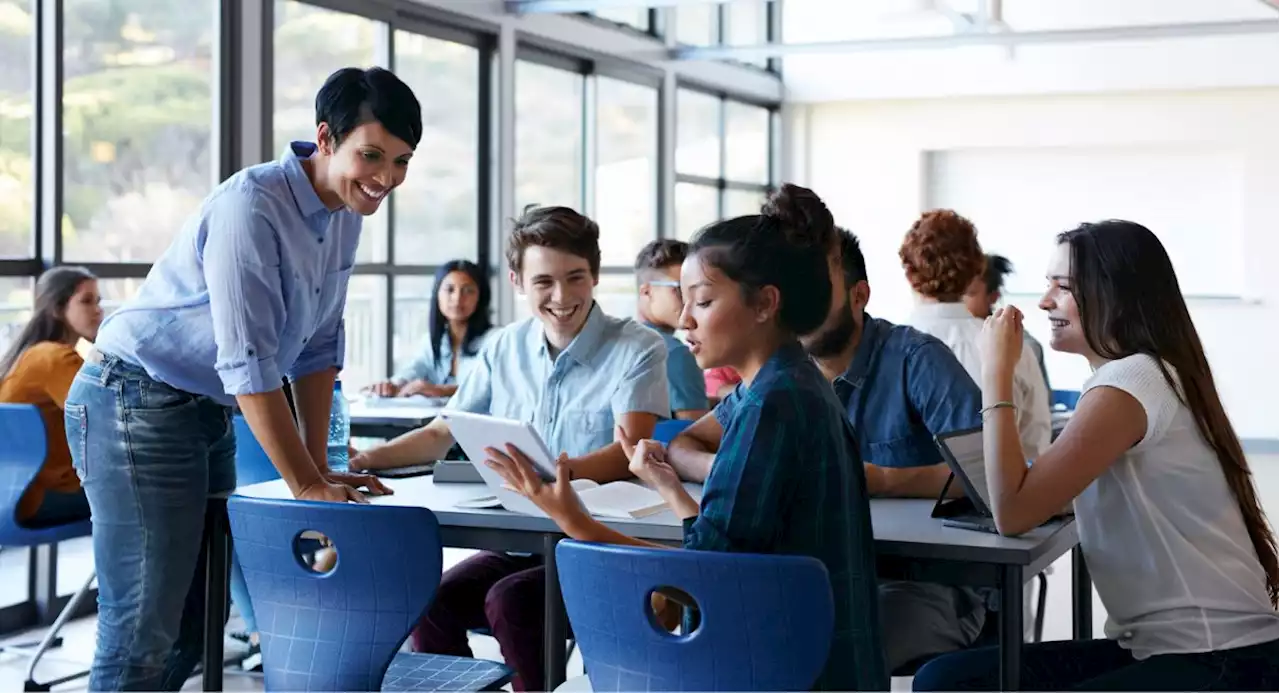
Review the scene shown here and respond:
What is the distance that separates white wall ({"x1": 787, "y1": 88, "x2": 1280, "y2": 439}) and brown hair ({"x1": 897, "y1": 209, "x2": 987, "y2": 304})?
649 centimetres

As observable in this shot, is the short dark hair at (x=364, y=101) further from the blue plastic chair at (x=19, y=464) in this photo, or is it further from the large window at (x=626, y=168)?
the large window at (x=626, y=168)

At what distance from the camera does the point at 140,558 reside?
2.39 metres

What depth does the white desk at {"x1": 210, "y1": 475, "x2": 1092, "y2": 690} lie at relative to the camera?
82.0 inches

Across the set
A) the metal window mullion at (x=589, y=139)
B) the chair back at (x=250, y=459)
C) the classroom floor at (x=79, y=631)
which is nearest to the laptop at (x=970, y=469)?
the classroom floor at (x=79, y=631)

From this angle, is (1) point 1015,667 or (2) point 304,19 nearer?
(1) point 1015,667

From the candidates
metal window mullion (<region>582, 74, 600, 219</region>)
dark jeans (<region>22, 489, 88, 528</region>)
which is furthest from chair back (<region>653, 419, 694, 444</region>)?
metal window mullion (<region>582, 74, 600, 219</region>)

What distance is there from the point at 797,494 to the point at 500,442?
50 centimetres

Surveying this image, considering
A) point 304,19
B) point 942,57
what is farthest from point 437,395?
point 942,57

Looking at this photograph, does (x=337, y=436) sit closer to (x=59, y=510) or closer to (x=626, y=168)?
(x=59, y=510)

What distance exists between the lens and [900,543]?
2119 millimetres

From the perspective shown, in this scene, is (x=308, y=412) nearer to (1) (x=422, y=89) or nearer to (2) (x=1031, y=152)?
(1) (x=422, y=89)

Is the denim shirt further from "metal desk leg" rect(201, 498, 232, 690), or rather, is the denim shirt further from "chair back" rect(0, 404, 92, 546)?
"chair back" rect(0, 404, 92, 546)

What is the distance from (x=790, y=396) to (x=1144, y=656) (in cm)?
71

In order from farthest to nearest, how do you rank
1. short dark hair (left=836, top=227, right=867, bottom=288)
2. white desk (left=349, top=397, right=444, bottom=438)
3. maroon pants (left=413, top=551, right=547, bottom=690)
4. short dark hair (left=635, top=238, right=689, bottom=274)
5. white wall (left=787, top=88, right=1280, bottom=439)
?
1. white wall (left=787, top=88, right=1280, bottom=439)
2. short dark hair (left=635, top=238, right=689, bottom=274)
3. white desk (left=349, top=397, right=444, bottom=438)
4. maroon pants (left=413, top=551, right=547, bottom=690)
5. short dark hair (left=836, top=227, right=867, bottom=288)
